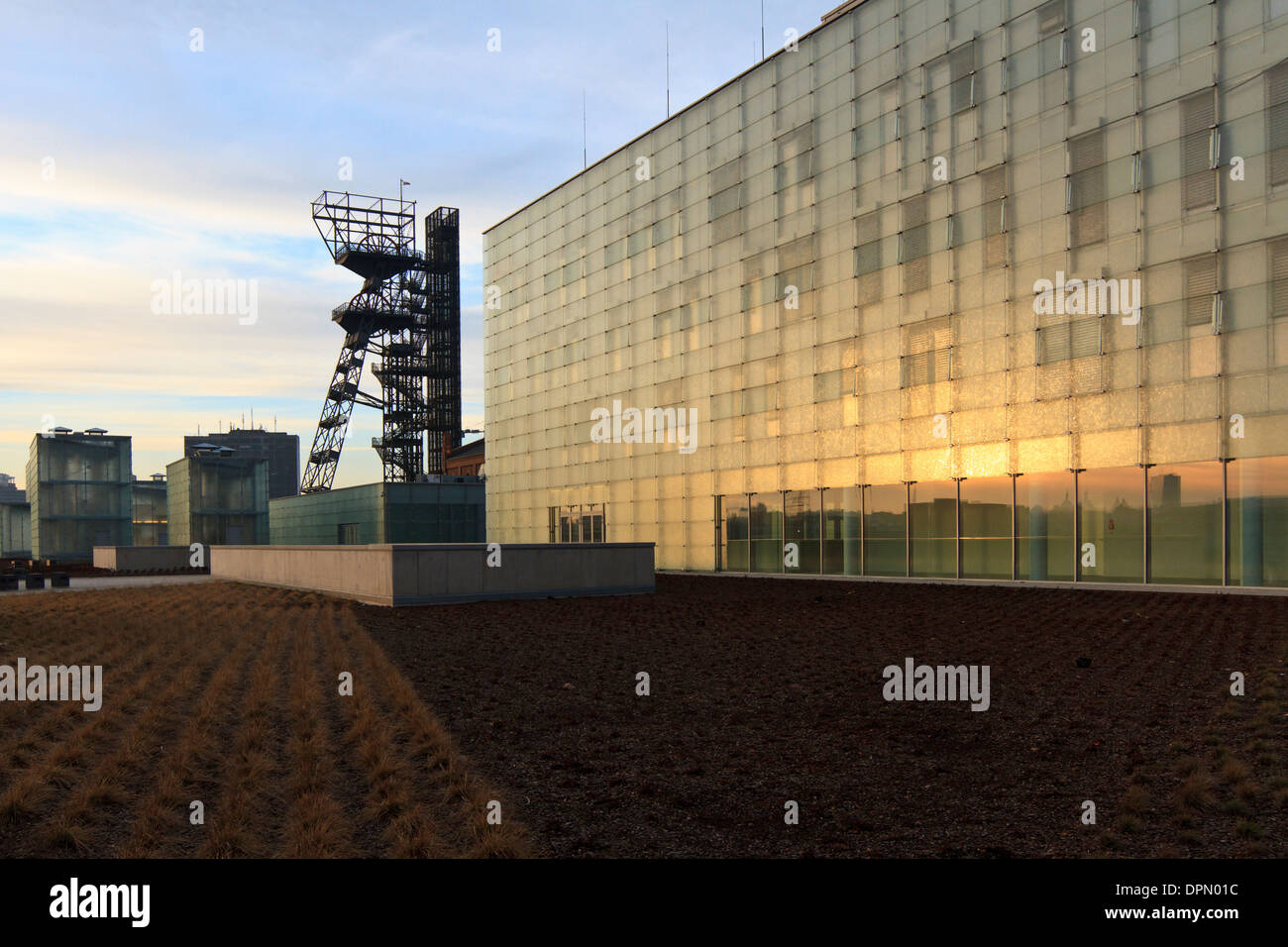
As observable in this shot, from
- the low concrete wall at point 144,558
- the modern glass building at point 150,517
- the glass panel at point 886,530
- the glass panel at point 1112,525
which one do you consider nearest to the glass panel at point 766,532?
the glass panel at point 886,530

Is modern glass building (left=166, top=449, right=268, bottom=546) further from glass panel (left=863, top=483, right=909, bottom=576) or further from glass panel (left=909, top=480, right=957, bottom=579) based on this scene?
glass panel (left=909, top=480, right=957, bottom=579)

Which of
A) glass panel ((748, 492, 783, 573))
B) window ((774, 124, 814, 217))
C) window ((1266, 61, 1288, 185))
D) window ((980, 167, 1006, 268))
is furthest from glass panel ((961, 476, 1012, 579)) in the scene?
window ((774, 124, 814, 217))

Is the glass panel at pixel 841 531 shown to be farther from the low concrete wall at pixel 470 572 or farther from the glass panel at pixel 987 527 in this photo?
the low concrete wall at pixel 470 572

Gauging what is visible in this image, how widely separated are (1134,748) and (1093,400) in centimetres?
2264

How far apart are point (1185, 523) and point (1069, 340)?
6.56 m

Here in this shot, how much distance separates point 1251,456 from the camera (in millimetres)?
25250

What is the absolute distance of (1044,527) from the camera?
30.4m

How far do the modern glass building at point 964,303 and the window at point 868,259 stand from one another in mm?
120

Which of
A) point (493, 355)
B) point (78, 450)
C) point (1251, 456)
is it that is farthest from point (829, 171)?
point (78, 450)

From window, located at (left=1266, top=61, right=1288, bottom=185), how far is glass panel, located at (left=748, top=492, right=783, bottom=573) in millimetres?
21068

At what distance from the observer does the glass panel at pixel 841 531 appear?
36.9 meters

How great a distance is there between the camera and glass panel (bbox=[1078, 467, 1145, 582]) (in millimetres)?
27828

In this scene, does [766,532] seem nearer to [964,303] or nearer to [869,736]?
[964,303]
